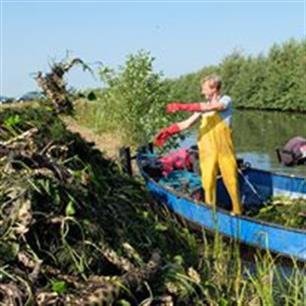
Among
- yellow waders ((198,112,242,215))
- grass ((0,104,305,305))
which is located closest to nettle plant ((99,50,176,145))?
yellow waders ((198,112,242,215))

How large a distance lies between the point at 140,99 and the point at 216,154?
36.3ft

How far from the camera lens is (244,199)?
13.9 metres

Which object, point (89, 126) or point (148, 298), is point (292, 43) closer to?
point (89, 126)

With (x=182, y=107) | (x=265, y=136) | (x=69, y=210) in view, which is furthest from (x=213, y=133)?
(x=265, y=136)

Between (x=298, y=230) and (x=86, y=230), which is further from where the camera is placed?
(x=298, y=230)

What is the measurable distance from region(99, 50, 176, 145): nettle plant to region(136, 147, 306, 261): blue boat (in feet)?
16.7

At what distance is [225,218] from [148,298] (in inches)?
276

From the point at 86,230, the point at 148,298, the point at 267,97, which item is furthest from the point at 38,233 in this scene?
the point at 267,97

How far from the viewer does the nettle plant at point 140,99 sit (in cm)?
2209

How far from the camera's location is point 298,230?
10.9m

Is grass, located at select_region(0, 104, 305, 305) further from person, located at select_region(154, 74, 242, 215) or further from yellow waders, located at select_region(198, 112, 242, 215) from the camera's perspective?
yellow waders, located at select_region(198, 112, 242, 215)

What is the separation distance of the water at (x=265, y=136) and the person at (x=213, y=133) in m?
9.92

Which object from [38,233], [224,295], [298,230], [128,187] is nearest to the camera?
[38,233]

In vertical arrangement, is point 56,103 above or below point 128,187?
above
